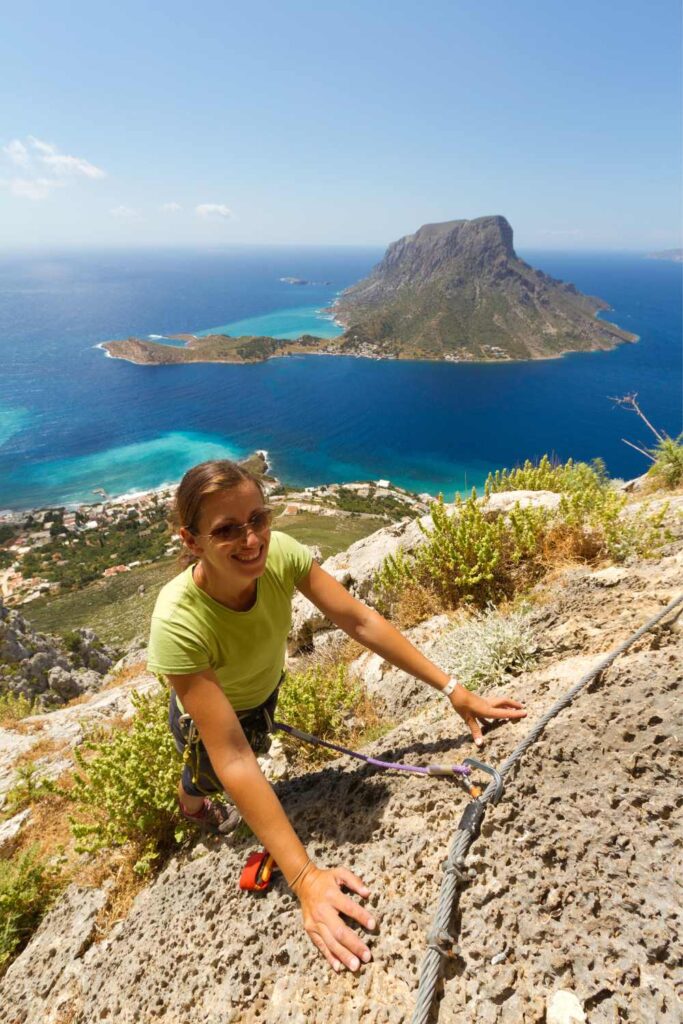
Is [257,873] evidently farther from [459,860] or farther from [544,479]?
[544,479]

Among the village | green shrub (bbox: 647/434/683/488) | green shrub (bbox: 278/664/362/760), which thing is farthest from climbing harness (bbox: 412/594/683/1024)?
the village

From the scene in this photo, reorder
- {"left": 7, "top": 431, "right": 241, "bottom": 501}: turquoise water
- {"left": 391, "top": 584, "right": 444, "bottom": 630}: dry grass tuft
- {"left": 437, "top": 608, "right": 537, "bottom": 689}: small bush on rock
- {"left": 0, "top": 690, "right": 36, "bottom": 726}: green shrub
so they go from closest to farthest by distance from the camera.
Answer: {"left": 437, "top": 608, "right": 537, "bottom": 689}: small bush on rock < {"left": 391, "top": 584, "right": 444, "bottom": 630}: dry grass tuft < {"left": 0, "top": 690, "right": 36, "bottom": 726}: green shrub < {"left": 7, "top": 431, "right": 241, "bottom": 501}: turquoise water

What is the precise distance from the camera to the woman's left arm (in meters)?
2.72

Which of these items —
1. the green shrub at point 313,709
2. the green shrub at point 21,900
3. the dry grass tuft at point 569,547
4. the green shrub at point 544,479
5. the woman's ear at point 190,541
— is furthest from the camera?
the green shrub at point 544,479

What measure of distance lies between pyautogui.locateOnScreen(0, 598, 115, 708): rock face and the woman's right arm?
19.5 meters

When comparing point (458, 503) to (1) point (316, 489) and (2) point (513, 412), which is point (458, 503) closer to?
(1) point (316, 489)

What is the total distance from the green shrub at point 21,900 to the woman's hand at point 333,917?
2.98 metres

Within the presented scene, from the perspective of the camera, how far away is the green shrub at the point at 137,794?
3.52 metres

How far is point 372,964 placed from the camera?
1.99m

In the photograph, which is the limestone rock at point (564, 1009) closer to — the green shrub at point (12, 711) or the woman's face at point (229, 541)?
the woman's face at point (229, 541)

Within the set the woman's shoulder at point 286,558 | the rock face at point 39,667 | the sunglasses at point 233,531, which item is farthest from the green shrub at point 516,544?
the rock face at point 39,667

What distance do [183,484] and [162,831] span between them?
9.52 ft

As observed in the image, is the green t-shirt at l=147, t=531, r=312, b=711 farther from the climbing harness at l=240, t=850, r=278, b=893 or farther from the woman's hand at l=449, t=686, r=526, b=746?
the woman's hand at l=449, t=686, r=526, b=746

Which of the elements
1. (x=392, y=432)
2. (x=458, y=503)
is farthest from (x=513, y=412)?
(x=458, y=503)
